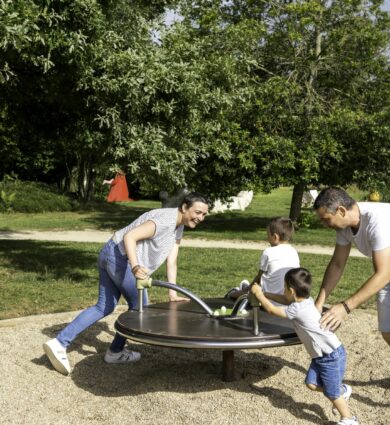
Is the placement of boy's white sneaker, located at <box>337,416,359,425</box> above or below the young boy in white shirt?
below

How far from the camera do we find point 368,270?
36.9ft

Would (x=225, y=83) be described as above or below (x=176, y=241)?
above

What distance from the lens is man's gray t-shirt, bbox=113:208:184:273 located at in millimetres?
4719

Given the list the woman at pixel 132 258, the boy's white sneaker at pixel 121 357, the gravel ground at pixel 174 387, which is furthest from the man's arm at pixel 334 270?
the boy's white sneaker at pixel 121 357

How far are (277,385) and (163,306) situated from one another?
107 centimetres

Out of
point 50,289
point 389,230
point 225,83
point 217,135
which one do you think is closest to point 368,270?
point 225,83

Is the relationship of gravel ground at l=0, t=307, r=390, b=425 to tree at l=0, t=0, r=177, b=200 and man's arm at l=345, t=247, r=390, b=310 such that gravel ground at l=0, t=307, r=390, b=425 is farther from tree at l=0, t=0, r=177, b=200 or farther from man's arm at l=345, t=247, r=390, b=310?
tree at l=0, t=0, r=177, b=200

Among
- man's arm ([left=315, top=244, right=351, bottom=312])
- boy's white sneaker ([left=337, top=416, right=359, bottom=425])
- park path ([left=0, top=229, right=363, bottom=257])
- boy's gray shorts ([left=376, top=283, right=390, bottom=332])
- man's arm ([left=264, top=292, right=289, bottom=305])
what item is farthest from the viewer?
park path ([left=0, top=229, right=363, bottom=257])

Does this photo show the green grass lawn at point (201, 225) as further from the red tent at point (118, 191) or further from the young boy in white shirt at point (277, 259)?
the young boy in white shirt at point (277, 259)

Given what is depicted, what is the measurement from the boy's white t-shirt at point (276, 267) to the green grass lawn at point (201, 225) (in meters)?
10.2

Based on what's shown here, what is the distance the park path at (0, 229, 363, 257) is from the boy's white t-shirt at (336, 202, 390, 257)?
941 cm

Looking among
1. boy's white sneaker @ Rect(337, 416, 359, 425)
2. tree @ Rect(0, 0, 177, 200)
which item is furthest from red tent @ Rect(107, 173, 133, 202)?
boy's white sneaker @ Rect(337, 416, 359, 425)

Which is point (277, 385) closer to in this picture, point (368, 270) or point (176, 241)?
point (176, 241)

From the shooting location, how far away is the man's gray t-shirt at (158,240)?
4.72m
